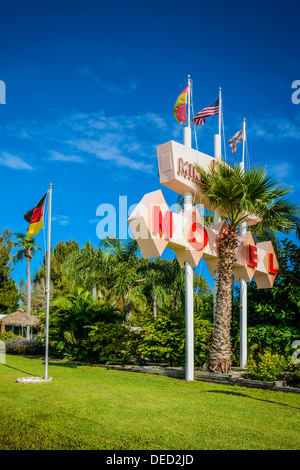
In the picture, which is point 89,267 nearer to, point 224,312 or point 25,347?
point 25,347

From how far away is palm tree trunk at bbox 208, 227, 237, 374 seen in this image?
39.7 ft

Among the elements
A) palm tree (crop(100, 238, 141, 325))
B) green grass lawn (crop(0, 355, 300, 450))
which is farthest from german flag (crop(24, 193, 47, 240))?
palm tree (crop(100, 238, 141, 325))

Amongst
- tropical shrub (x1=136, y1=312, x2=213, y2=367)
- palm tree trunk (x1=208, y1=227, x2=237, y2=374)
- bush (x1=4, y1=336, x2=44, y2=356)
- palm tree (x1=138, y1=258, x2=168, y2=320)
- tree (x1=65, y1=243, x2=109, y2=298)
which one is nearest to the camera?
palm tree trunk (x1=208, y1=227, x2=237, y2=374)

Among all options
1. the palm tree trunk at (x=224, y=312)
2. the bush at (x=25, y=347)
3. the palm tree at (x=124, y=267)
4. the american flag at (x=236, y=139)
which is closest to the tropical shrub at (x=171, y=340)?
the palm tree trunk at (x=224, y=312)

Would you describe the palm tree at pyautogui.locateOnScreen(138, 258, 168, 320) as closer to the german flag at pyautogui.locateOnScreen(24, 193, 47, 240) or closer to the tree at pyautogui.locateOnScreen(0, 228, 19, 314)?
the german flag at pyautogui.locateOnScreen(24, 193, 47, 240)

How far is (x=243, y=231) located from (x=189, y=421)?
9.48 meters

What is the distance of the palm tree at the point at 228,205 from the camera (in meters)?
11.8

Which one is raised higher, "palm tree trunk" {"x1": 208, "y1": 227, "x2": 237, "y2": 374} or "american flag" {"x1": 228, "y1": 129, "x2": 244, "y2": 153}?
"american flag" {"x1": 228, "y1": 129, "x2": 244, "y2": 153}

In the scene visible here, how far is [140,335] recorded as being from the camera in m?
14.7

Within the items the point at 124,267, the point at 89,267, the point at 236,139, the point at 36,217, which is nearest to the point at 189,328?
the point at 36,217

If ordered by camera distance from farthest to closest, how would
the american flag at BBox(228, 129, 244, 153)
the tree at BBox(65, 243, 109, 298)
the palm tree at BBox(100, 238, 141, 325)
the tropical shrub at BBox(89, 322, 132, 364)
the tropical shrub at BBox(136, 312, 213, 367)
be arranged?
the tree at BBox(65, 243, 109, 298), the palm tree at BBox(100, 238, 141, 325), the american flag at BBox(228, 129, 244, 153), the tropical shrub at BBox(89, 322, 132, 364), the tropical shrub at BBox(136, 312, 213, 367)

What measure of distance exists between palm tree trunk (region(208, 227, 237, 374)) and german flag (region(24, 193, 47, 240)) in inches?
225

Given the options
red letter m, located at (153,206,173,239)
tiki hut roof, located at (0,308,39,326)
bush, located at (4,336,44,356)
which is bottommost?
bush, located at (4,336,44,356)

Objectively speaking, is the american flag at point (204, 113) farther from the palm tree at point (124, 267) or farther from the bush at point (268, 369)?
the palm tree at point (124, 267)
